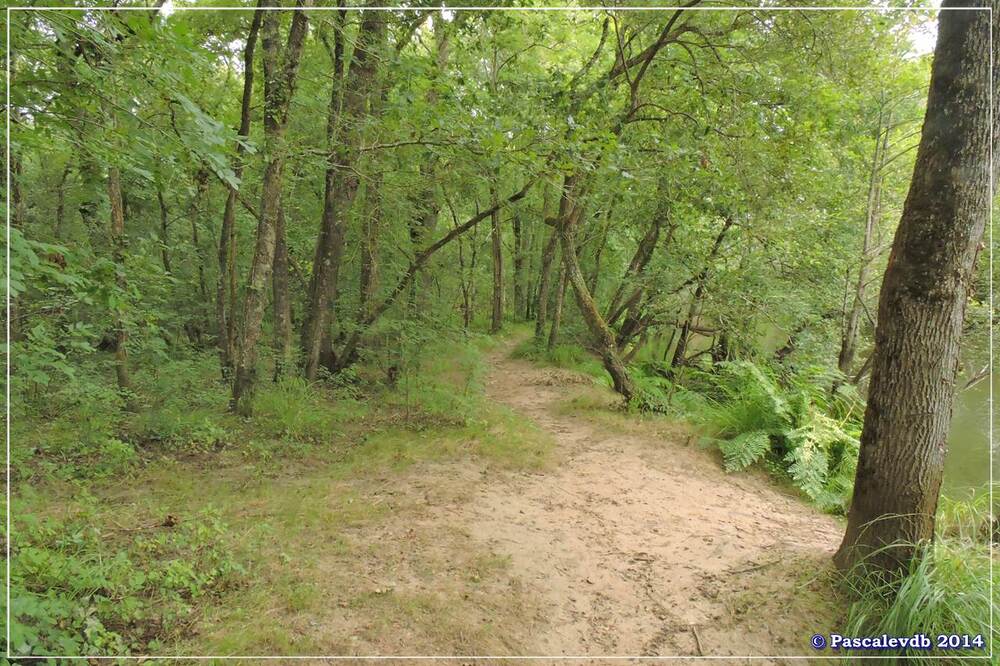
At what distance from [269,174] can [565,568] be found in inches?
212

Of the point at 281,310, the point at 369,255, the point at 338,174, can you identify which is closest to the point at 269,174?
the point at 338,174

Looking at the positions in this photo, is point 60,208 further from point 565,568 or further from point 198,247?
point 565,568

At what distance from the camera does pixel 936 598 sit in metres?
2.84

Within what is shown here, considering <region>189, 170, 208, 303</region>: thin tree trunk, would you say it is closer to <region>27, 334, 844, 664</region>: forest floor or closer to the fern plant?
<region>27, 334, 844, 664</region>: forest floor

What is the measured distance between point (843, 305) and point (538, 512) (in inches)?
359

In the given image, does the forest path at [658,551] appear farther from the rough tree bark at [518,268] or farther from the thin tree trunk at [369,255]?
the rough tree bark at [518,268]

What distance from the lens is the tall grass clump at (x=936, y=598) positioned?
108 inches

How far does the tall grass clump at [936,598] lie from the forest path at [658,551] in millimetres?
221

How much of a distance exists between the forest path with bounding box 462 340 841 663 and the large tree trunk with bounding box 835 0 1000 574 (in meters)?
0.69

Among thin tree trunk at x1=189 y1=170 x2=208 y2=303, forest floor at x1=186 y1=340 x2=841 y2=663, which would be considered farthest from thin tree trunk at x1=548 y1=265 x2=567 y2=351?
thin tree trunk at x1=189 y1=170 x2=208 y2=303

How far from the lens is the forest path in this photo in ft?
10.8

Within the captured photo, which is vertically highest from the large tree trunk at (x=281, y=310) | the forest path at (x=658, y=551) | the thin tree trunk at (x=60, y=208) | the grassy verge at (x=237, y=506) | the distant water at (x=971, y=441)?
the thin tree trunk at (x=60, y=208)

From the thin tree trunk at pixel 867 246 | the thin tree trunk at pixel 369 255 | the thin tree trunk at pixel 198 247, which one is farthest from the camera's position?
the thin tree trunk at pixel 867 246

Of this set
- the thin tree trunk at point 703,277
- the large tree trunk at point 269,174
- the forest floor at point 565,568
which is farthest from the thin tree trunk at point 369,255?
the thin tree trunk at point 703,277
